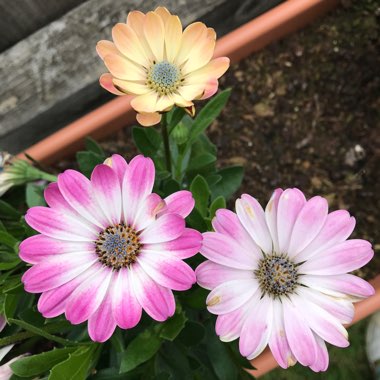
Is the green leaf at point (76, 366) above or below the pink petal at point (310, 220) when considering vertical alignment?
below

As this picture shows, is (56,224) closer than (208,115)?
Yes

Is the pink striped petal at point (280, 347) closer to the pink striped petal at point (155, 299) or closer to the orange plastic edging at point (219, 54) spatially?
the pink striped petal at point (155, 299)

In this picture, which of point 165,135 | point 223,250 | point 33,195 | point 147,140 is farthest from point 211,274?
point 33,195

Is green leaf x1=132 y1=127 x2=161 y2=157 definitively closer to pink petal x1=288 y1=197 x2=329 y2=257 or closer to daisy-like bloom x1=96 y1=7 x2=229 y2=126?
daisy-like bloom x1=96 y1=7 x2=229 y2=126

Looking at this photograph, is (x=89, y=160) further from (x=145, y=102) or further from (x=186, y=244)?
(x=186, y=244)

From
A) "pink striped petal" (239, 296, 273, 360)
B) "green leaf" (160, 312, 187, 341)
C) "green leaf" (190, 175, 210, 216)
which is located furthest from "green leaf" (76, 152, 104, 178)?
"pink striped petal" (239, 296, 273, 360)

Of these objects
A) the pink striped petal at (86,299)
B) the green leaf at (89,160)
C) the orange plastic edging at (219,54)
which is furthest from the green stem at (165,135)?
the orange plastic edging at (219,54)

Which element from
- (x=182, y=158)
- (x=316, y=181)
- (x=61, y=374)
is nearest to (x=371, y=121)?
(x=316, y=181)
